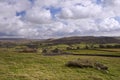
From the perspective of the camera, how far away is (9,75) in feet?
80.8

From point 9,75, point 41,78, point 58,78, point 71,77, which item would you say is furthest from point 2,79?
point 71,77

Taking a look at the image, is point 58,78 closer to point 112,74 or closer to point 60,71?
point 60,71

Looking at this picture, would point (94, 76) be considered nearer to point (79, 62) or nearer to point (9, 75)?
point (79, 62)

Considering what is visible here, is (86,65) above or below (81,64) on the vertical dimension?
below

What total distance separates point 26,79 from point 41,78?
5.82 feet

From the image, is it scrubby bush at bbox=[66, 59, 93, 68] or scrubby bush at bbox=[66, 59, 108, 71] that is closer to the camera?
scrubby bush at bbox=[66, 59, 108, 71]

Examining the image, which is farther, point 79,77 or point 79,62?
point 79,62

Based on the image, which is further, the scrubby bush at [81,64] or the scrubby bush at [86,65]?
the scrubby bush at [81,64]

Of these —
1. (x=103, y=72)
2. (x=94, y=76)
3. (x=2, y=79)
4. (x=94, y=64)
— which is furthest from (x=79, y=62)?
(x=2, y=79)

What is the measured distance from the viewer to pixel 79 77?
84.5 feet

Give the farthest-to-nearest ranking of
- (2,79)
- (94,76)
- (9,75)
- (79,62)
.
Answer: (79,62)
(94,76)
(9,75)
(2,79)

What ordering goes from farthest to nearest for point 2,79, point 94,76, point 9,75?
point 94,76 → point 9,75 → point 2,79

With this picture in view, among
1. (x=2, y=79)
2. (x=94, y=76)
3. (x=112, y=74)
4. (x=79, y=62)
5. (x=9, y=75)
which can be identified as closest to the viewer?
(x=2, y=79)

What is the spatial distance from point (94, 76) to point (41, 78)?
6.95 meters
